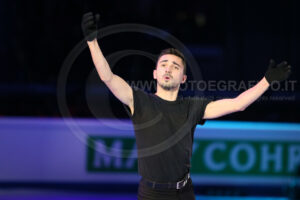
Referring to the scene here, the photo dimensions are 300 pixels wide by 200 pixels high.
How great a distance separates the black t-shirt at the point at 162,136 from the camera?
221cm

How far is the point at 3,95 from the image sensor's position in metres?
4.84

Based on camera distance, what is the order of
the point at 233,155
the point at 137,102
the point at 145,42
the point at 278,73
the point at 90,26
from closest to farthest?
the point at 90,26
the point at 278,73
the point at 137,102
the point at 233,155
the point at 145,42

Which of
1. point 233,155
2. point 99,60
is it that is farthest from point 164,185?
point 233,155

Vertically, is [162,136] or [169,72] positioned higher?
[169,72]

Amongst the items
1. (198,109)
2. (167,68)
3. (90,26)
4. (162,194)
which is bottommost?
(162,194)

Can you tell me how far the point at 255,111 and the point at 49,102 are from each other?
2591mm

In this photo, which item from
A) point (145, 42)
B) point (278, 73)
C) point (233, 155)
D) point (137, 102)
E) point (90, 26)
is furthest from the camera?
point (145, 42)

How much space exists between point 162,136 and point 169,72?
0.38m

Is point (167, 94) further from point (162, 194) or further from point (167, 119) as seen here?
point (162, 194)

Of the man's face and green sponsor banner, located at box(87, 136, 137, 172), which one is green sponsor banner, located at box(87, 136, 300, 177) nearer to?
green sponsor banner, located at box(87, 136, 137, 172)

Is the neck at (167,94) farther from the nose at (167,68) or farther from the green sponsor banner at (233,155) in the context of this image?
the green sponsor banner at (233,155)

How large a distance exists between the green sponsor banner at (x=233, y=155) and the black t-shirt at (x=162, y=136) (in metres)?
2.19

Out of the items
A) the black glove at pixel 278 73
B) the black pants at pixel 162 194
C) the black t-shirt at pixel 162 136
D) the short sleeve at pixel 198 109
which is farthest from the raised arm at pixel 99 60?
the black glove at pixel 278 73

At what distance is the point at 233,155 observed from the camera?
4.44 m
